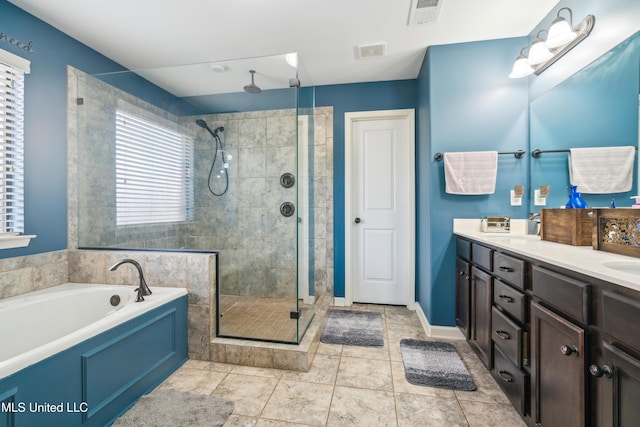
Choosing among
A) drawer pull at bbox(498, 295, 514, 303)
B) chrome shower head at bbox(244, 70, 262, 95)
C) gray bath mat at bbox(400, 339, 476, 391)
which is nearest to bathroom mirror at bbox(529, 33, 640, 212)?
drawer pull at bbox(498, 295, 514, 303)

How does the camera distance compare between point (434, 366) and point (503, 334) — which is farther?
point (434, 366)

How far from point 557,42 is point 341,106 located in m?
1.86

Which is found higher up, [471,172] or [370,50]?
[370,50]

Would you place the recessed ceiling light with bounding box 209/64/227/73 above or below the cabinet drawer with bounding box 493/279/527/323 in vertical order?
above

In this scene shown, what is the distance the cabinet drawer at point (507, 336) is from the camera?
1.32 metres

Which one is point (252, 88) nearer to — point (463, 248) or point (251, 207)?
point (251, 207)

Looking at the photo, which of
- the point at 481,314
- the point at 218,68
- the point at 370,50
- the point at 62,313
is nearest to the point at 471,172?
the point at 481,314

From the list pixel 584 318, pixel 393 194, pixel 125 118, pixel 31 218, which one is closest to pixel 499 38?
pixel 393 194

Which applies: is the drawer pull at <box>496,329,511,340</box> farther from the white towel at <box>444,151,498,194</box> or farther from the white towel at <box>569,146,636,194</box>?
the white towel at <box>444,151,498,194</box>

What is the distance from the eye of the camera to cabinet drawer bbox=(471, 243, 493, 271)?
5.41 feet

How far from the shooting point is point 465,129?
2.29 meters

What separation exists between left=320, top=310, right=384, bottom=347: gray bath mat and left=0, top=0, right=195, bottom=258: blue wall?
231cm

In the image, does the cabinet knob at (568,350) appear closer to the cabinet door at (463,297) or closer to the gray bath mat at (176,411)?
the cabinet door at (463,297)

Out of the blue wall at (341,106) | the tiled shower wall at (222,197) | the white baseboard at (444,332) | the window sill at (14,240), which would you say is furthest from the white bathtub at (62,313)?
the white baseboard at (444,332)
